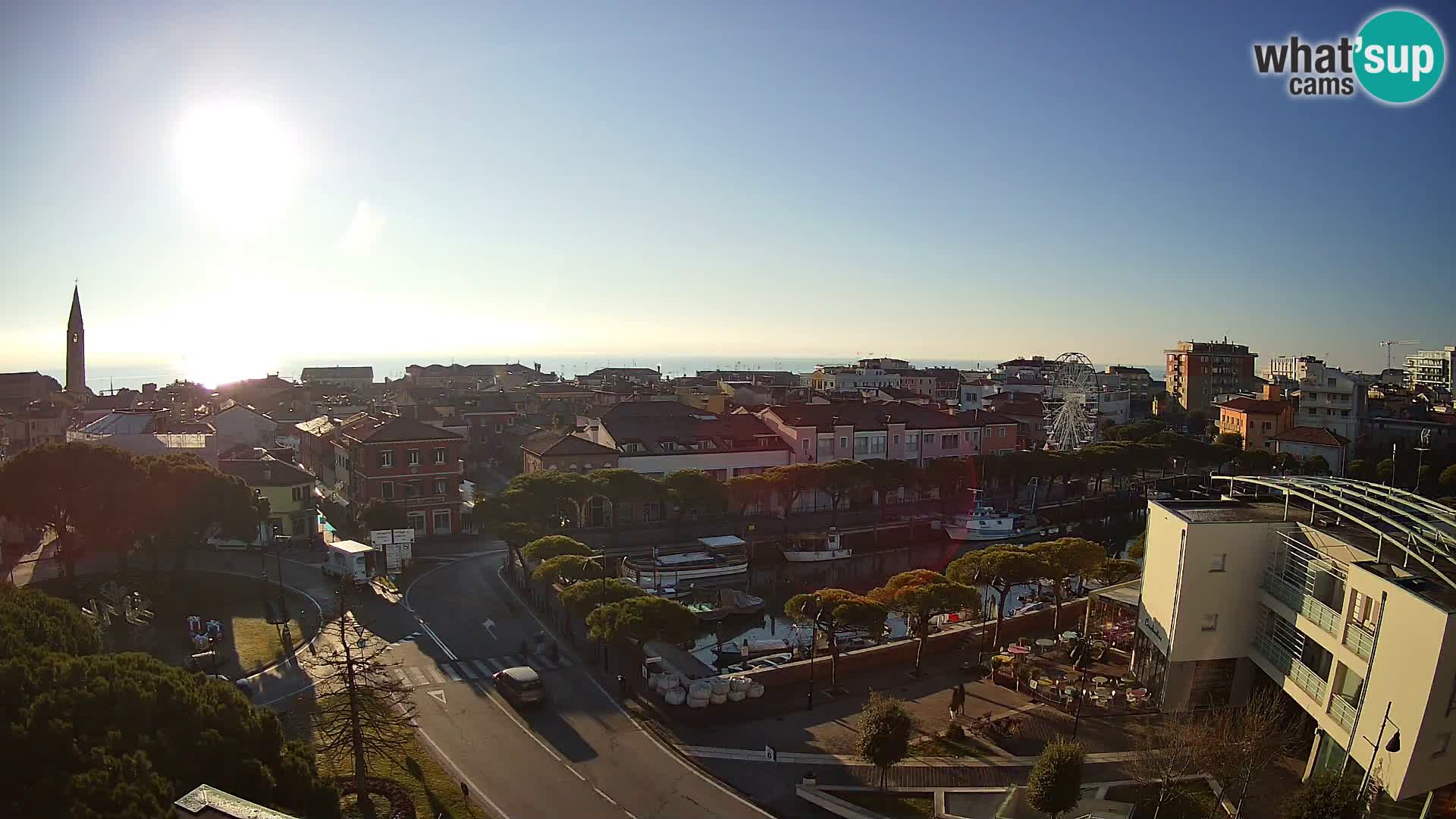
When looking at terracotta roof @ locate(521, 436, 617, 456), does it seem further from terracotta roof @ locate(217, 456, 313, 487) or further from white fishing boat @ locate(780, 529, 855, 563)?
terracotta roof @ locate(217, 456, 313, 487)

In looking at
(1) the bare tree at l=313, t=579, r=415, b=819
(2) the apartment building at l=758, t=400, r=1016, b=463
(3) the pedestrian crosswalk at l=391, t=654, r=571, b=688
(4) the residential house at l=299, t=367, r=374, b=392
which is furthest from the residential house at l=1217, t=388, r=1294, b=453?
(4) the residential house at l=299, t=367, r=374, b=392

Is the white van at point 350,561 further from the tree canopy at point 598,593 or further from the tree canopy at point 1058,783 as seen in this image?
the tree canopy at point 1058,783

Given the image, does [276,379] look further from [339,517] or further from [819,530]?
[819,530]

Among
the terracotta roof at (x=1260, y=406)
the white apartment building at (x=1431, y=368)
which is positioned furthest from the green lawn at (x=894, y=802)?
the white apartment building at (x=1431, y=368)

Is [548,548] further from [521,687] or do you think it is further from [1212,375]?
[1212,375]

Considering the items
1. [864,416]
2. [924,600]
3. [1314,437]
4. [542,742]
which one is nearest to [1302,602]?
[924,600]
